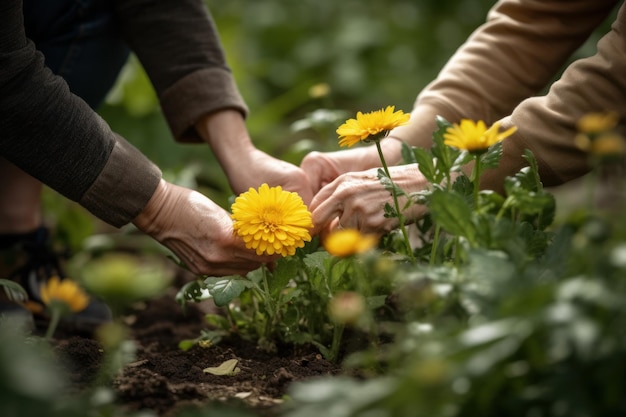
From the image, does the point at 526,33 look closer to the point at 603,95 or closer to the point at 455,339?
the point at 603,95

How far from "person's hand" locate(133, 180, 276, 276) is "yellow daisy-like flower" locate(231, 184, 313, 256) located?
11 centimetres

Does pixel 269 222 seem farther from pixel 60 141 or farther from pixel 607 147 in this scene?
pixel 607 147

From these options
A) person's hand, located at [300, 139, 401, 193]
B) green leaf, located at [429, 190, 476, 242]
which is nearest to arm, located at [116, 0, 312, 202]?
person's hand, located at [300, 139, 401, 193]

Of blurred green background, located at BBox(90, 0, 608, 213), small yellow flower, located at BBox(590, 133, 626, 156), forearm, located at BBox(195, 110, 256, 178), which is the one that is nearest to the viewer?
small yellow flower, located at BBox(590, 133, 626, 156)

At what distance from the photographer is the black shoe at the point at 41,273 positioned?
1.81 meters

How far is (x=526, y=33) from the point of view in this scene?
5.86 ft

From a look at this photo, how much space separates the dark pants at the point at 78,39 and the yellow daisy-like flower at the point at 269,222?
776 mm

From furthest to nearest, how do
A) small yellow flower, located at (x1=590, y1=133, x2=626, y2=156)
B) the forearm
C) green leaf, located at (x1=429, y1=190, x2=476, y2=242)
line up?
the forearm, green leaf, located at (x1=429, y1=190, x2=476, y2=242), small yellow flower, located at (x1=590, y1=133, x2=626, y2=156)

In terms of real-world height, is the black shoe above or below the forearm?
below

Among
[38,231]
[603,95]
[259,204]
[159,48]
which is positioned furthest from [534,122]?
[38,231]

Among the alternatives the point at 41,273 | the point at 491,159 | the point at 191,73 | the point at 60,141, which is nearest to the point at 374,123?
the point at 491,159

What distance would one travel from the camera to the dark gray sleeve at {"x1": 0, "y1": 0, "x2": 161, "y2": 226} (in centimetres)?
132

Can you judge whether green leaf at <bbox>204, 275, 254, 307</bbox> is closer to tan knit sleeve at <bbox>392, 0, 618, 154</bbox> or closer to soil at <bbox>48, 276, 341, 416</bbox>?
soil at <bbox>48, 276, 341, 416</bbox>

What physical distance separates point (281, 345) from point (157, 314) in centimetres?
59
